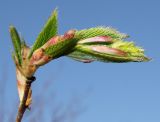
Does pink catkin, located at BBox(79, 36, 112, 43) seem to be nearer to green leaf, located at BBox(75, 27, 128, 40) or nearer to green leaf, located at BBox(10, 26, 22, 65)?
green leaf, located at BBox(75, 27, 128, 40)

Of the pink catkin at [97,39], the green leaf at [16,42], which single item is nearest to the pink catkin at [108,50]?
the pink catkin at [97,39]

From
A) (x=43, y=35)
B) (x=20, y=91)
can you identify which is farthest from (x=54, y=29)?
(x=20, y=91)

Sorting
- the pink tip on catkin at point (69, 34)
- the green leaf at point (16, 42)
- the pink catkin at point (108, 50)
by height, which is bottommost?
the green leaf at point (16, 42)

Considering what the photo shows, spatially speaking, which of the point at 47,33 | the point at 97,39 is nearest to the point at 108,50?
the point at 97,39

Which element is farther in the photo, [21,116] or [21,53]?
[21,53]

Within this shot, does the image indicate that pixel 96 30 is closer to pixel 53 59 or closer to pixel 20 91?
pixel 53 59

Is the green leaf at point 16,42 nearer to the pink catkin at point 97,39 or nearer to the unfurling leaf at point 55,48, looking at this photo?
the unfurling leaf at point 55,48
